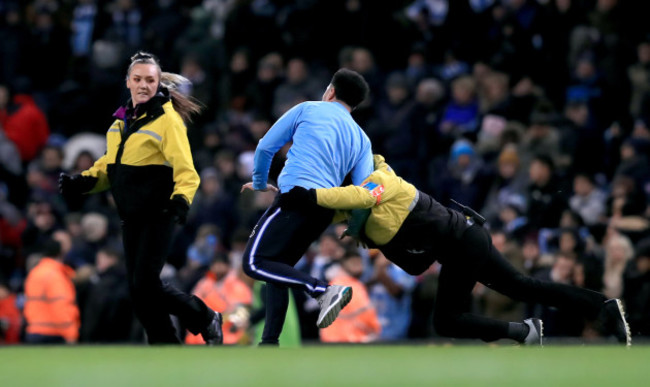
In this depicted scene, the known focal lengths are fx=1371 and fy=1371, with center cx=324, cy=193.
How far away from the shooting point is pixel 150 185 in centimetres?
894

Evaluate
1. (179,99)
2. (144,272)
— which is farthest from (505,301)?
(144,272)

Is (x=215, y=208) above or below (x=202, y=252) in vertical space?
above

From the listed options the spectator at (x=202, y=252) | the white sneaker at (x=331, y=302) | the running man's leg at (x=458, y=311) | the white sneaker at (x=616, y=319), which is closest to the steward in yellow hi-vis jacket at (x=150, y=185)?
the white sneaker at (x=331, y=302)

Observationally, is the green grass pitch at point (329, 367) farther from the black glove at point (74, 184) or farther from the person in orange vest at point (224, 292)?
the person in orange vest at point (224, 292)

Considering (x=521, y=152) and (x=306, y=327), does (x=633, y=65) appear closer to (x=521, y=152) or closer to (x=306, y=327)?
(x=521, y=152)

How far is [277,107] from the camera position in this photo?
16.6 metres

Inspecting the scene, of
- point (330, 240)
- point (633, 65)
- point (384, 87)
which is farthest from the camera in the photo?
point (384, 87)

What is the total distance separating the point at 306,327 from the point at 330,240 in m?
0.90

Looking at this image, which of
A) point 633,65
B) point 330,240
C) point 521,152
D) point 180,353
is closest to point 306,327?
point 330,240

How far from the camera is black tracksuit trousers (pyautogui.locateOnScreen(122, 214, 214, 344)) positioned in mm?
8859

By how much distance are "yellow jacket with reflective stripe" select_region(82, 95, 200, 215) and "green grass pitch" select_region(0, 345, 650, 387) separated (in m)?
1.11

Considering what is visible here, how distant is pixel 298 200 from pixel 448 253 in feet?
3.33

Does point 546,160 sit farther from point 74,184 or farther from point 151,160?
point 74,184

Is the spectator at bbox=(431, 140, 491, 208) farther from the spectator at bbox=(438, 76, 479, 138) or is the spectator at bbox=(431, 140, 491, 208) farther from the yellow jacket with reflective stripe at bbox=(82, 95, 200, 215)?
the yellow jacket with reflective stripe at bbox=(82, 95, 200, 215)
